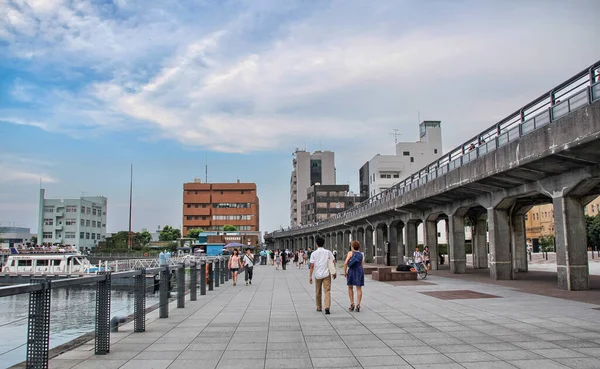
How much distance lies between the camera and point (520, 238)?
29.4m

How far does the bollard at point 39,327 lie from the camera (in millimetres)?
5219

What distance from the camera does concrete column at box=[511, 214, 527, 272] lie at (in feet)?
94.3

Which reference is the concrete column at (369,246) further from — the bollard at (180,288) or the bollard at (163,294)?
the bollard at (163,294)

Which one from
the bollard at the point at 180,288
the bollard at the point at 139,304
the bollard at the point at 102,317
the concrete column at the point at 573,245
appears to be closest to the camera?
the bollard at the point at 102,317

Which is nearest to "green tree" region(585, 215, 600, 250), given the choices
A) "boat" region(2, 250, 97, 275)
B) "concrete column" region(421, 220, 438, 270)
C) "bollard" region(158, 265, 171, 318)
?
"concrete column" region(421, 220, 438, 270)

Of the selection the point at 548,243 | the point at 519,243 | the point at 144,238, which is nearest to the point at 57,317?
the point at 519,243

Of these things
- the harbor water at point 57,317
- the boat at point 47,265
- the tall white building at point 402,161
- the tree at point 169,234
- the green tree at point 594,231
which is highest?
the tall white building at point 402,161

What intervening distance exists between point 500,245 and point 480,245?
1305cm

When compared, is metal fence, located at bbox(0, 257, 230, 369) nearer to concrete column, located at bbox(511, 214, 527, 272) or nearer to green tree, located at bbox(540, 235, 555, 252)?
concrete column, located at bbox(511, 214, 527, 272)

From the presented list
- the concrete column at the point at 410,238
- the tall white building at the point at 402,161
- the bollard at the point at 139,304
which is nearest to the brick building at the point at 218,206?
the tall white building at the point at 402,161

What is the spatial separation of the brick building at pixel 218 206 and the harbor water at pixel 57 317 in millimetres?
110502

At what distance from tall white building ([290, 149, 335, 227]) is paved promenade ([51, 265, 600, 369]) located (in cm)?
12382

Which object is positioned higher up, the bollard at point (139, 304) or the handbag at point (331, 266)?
the handbag at point (331, 266)

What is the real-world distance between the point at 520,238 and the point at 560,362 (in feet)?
82.3
